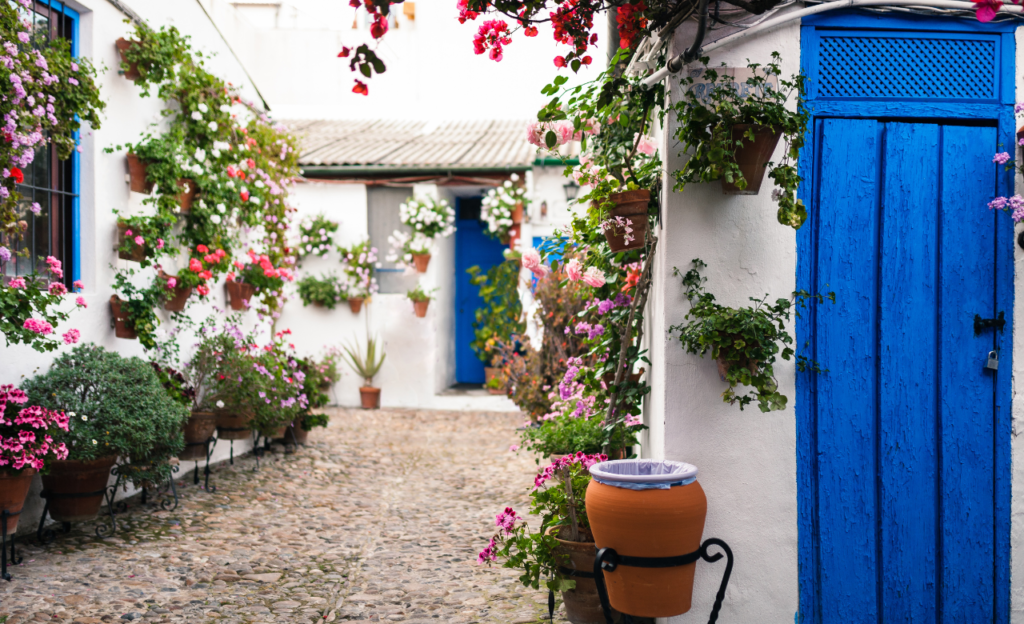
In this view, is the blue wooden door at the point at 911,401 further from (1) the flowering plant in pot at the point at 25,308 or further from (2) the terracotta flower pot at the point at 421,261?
(2) the terracotta flower pot at the point at 421,261

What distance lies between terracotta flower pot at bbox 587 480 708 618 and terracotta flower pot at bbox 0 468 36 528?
123 inches

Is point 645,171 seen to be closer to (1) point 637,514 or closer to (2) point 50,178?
(1) point 637,514

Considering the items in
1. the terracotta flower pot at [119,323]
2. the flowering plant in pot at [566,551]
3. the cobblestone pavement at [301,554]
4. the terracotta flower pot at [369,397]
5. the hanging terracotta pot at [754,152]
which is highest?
the hanging terracotta pot at [754,152]

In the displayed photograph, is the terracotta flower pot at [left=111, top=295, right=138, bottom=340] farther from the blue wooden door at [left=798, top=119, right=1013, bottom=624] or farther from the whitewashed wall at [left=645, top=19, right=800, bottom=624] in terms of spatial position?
the blue wooden door at [left=798, top=119, right=1013, bottom=624]

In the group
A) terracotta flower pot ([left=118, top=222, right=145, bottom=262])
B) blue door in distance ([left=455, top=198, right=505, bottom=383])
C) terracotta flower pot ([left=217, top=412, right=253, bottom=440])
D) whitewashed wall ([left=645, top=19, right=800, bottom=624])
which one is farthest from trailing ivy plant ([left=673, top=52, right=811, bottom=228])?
blue door in distance ([left=455, top=198, right=505, bottom=383])

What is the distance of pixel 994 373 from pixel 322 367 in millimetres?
8289

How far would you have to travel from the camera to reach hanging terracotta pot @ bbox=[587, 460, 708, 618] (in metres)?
2.79

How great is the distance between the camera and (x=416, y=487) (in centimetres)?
629

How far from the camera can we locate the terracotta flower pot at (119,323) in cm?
543

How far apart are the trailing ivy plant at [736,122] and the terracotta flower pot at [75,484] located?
3764mm

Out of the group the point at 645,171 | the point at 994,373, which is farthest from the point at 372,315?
the point at 994,373

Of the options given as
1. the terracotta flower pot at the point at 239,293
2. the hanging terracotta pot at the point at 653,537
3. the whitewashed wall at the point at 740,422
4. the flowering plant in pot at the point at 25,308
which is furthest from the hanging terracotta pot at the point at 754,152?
the terracotta flower pot at the point at 239,293

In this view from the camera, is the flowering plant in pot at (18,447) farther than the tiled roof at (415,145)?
No

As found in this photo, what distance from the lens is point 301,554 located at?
4547 mm
